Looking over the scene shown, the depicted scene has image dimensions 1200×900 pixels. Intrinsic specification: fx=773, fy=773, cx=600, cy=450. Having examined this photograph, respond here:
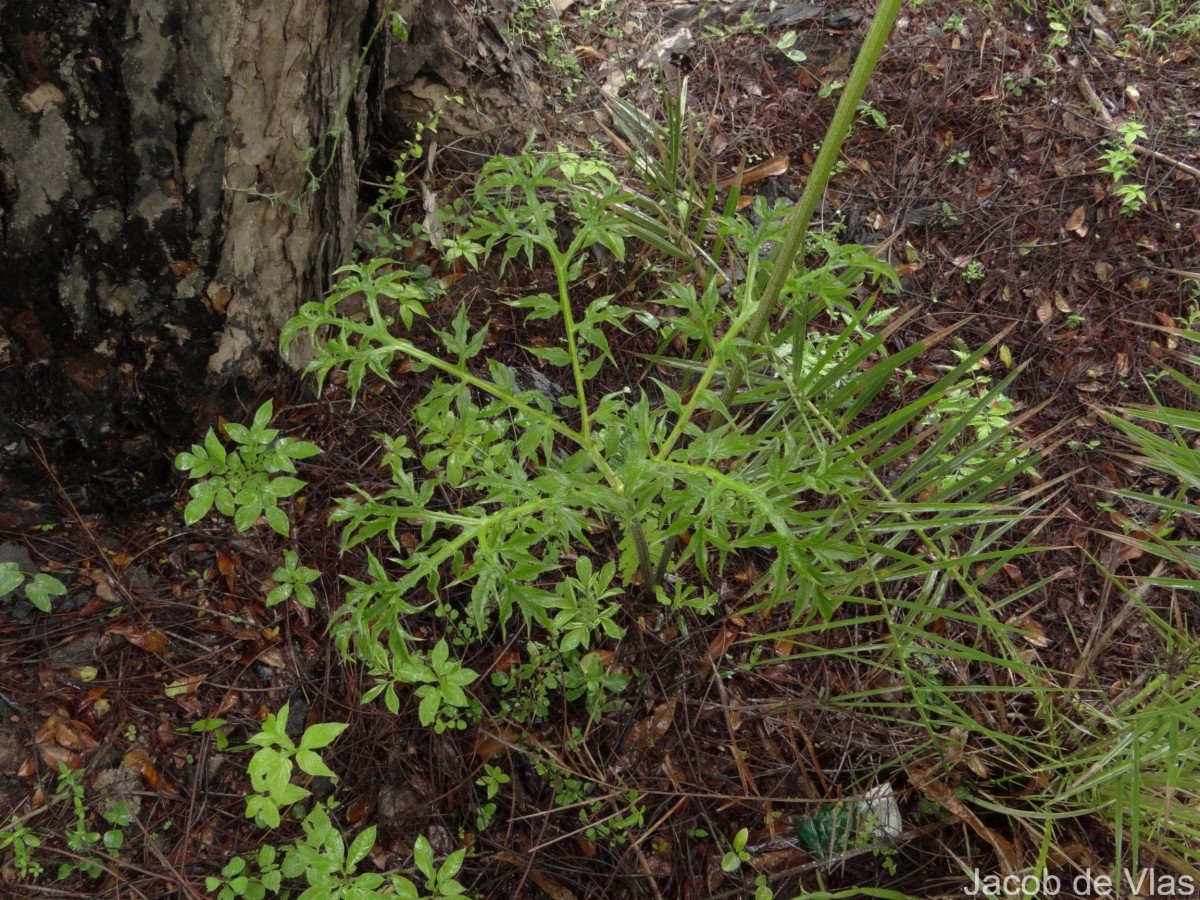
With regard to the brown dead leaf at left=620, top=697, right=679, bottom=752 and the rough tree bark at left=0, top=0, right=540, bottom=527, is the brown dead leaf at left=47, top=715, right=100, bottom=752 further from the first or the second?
the brown dead leaf at left=620, top=697, right=679, bottom=752

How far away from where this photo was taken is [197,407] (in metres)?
1.92

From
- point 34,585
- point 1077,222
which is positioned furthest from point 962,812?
point 1077,222

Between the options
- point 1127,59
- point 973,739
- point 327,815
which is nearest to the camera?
point 327,815

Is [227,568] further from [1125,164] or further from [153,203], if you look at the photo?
[1125,164]

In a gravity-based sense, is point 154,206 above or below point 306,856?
above

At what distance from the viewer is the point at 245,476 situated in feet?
5.41

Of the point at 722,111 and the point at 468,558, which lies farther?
the point at 722,111

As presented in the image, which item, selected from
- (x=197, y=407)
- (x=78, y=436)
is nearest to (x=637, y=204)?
(x=197, y=407)

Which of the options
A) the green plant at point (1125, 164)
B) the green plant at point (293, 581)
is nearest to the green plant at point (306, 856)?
the green plant at point (293, 581)

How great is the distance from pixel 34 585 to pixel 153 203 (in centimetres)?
88

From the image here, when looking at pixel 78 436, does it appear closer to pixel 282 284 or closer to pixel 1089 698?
pixel 282 284

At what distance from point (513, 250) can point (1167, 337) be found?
103 inches

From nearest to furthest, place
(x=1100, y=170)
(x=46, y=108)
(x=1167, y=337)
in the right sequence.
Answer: (x=46, y=108) < (x=1167, y=337) < (x=1100, y=170)

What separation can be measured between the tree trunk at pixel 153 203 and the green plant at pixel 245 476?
347 millimetres
